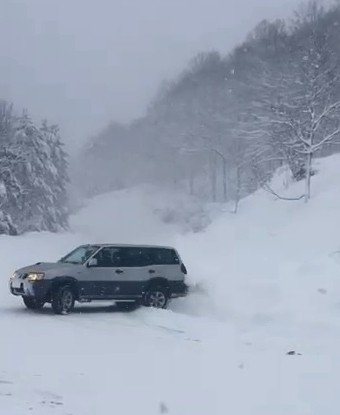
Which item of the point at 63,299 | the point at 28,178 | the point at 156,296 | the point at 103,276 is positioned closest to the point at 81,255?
the point at 103,276

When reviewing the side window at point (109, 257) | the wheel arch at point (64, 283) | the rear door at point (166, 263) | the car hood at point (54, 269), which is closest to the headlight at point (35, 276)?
the car hood at point (54, 269)

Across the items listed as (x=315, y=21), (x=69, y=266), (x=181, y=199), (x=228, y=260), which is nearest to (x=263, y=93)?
(x=315, y=21)

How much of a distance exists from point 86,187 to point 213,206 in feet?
147

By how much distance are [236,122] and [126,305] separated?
51.3m

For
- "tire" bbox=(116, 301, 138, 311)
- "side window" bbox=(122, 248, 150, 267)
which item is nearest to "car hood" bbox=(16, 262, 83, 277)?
"side window" bbox=(122, 248, 150, 267)

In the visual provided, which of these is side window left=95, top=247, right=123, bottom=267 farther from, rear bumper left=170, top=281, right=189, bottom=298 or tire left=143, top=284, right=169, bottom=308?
rear bumper left=170, top=281, right=189, bottom=298

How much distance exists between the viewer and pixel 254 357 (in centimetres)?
1127

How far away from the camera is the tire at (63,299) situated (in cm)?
1580

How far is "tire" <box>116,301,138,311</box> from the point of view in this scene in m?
17.8

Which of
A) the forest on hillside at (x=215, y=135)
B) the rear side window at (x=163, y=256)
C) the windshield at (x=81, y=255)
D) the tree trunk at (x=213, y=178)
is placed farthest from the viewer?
the tree trunk at (x=213, y=178)

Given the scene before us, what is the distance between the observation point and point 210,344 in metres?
12.6

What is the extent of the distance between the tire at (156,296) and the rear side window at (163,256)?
0.69 m

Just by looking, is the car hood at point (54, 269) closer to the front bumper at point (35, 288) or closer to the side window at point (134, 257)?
the front bumper at point (35, 288)

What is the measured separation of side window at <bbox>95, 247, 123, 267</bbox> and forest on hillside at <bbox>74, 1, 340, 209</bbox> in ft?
53.7
